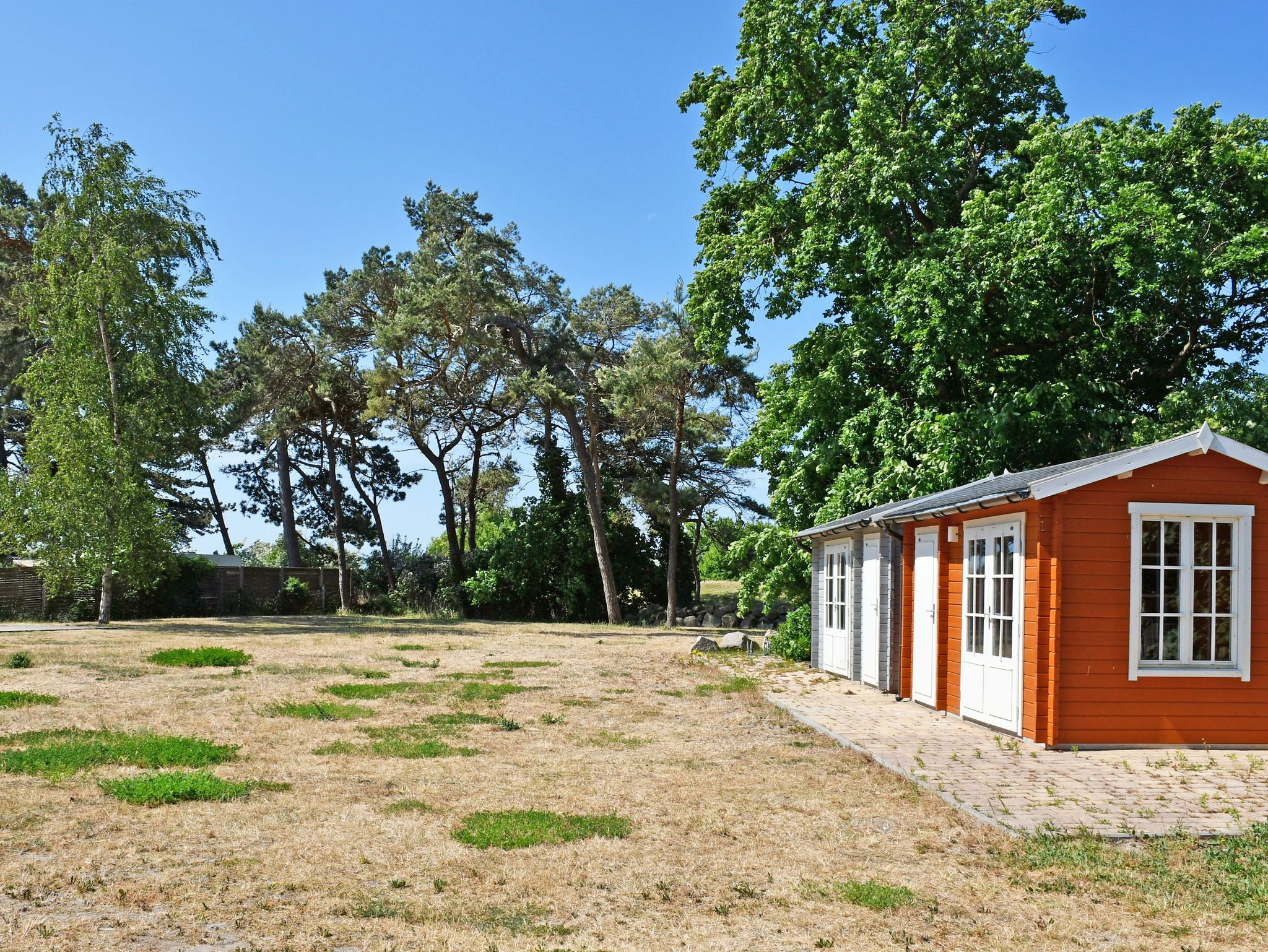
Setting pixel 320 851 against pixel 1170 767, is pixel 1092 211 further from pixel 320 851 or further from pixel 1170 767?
pixel 320 851

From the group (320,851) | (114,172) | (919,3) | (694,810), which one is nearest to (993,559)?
(694,810)

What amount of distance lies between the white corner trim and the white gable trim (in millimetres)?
378

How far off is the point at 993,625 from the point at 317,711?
24.2 ft

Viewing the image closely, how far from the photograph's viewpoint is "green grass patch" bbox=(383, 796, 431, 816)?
23.2 feet

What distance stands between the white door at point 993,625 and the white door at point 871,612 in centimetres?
295

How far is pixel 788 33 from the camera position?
70.7ft

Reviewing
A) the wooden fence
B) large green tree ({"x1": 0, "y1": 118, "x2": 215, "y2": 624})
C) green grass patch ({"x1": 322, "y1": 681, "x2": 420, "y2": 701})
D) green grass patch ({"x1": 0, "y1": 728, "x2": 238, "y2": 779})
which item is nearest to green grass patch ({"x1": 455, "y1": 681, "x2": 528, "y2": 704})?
green grass patch ({"x1": 322, "y1": 681, "x2": 420, "y2": 701})

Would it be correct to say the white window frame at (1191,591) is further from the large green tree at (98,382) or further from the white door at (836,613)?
the large green tree at (98,382)

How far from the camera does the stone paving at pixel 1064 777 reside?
7074mm

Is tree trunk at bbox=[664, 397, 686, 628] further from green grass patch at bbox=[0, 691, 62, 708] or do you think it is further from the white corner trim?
the white corner trim

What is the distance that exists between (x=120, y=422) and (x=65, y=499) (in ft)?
7.55

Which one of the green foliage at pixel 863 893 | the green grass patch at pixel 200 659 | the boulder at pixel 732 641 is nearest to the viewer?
the green foliage at pixel 863 893

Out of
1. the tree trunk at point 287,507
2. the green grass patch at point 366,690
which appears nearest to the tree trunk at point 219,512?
the tree trunk at point 287,507

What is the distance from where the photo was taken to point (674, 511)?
108 feet
